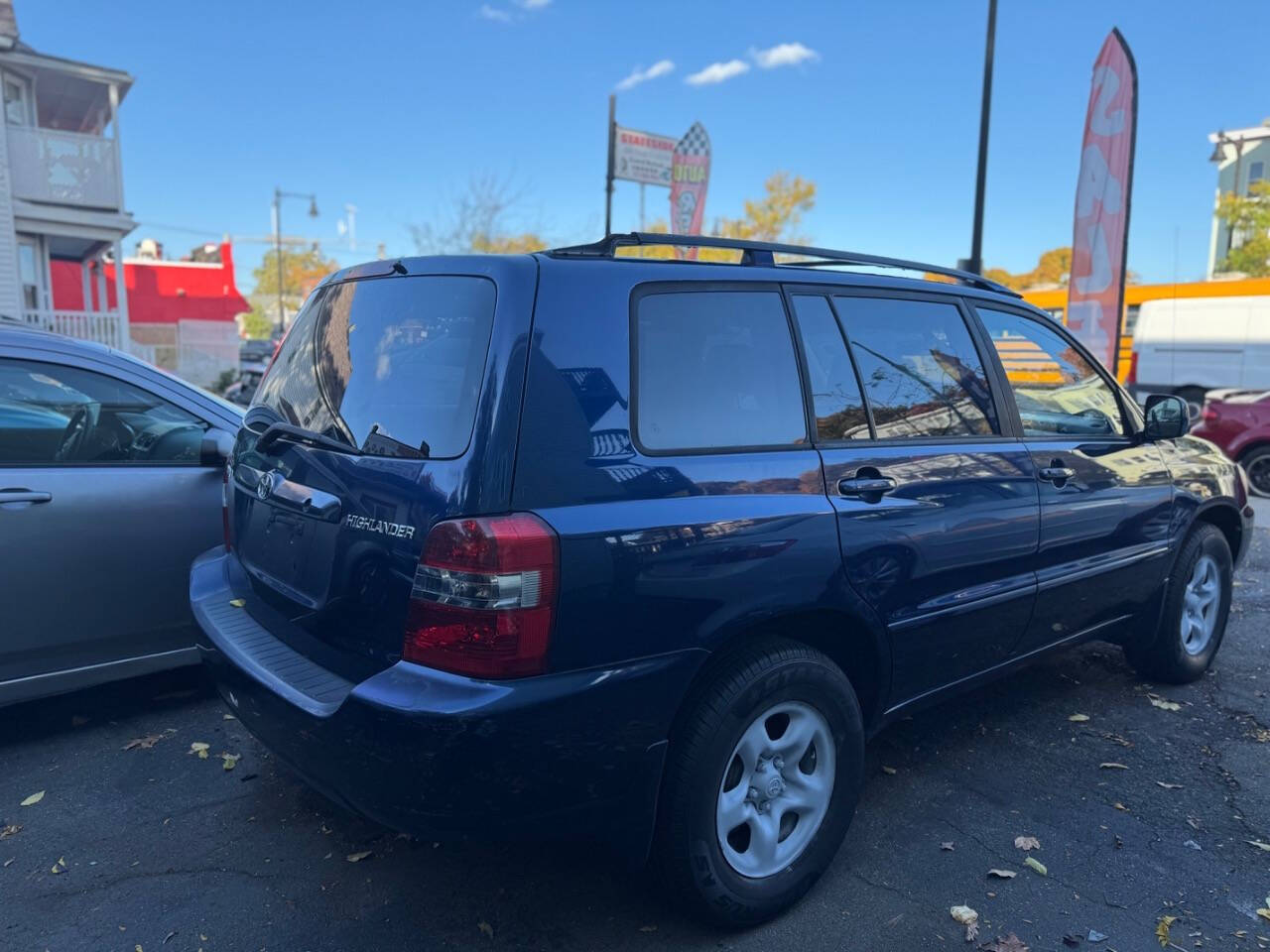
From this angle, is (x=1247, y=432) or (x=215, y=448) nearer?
(x=215, y=448)

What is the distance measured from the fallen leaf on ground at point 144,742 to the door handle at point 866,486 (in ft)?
9.68

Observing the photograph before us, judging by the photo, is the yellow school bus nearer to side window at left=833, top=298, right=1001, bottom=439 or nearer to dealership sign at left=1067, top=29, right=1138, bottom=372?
dealership sign at left=1067, top=29, right=1138, bottom=372

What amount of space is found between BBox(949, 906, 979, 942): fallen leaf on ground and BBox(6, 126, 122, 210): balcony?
68.8ft

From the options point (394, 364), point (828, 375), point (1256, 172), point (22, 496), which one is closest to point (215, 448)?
point (22, 496)

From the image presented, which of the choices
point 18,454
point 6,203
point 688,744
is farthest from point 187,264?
point 688,744

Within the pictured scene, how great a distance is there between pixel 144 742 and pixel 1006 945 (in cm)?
327

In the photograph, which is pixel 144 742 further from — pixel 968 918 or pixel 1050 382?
pixel 1050 382

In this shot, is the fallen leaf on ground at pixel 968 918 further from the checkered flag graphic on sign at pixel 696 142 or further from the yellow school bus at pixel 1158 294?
the checkered flag graphic on sign at pixel 696 142

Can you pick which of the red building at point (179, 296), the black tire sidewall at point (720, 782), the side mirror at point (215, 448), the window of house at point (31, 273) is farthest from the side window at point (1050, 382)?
the red building at point (179, 296)

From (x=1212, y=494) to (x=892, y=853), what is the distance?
2.63m

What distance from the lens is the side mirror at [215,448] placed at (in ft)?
12.6

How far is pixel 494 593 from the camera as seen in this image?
209 cm

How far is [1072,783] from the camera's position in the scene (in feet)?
11.5

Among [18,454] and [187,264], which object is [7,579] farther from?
[187,264]
